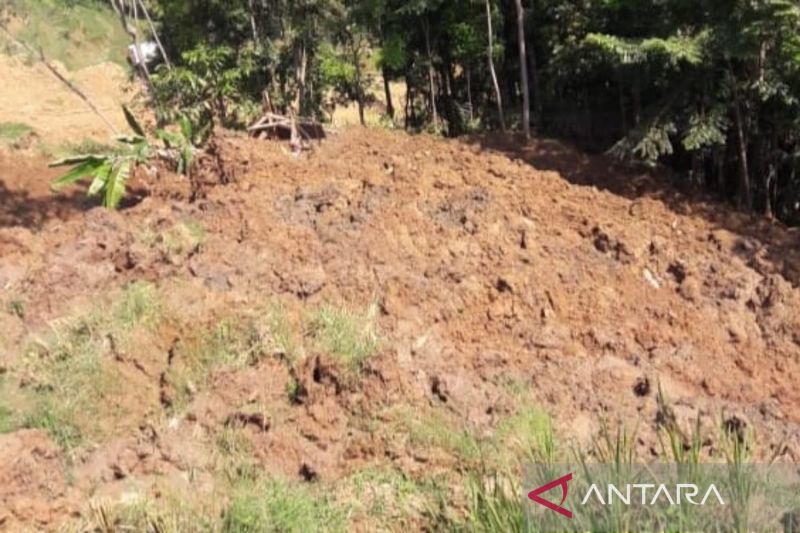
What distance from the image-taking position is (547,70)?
8922mm

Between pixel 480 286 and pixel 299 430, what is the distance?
2099 mm

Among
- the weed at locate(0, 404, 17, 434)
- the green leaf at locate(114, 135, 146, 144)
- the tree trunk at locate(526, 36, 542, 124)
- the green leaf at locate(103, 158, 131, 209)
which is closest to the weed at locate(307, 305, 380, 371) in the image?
the weed at locate(0, 404, 17, 434)

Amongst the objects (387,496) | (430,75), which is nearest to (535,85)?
(430,75)

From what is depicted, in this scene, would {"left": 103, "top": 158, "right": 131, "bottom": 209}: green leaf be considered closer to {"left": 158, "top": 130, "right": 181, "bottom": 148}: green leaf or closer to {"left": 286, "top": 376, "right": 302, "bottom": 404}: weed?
{"left": 158, "top": 130, "right": 181, "bottom": 148}: green leaf

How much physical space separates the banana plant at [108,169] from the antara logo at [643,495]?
605 cm

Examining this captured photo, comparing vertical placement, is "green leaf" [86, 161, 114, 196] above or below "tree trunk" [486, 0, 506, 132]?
below

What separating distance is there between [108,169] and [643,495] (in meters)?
6.72

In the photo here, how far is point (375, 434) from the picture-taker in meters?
4.75

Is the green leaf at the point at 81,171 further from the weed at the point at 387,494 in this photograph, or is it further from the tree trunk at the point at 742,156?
the tree trunk at the point at 742,156

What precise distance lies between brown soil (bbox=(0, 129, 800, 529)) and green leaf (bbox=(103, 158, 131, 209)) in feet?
0.64

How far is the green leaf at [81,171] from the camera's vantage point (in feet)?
25.5

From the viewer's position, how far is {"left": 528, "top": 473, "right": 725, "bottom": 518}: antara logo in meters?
2.92

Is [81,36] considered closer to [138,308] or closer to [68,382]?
[138,308]

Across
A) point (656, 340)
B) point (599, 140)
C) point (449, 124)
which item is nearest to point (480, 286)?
point (656, 340)
